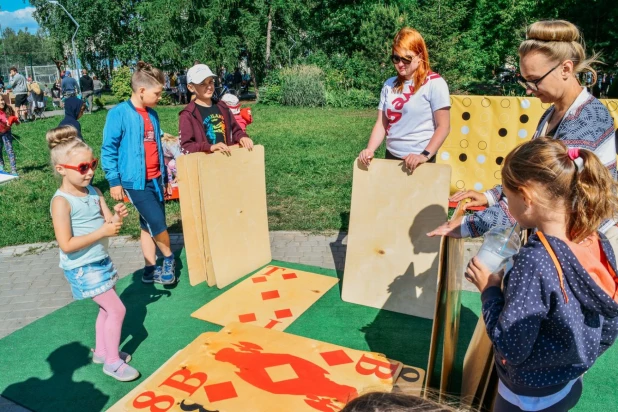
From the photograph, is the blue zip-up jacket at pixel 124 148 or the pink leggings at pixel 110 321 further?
the blue zip-up jacket at pixel 124 148

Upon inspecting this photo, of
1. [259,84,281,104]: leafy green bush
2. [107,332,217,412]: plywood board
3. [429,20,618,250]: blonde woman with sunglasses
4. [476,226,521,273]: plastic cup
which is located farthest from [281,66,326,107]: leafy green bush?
[476,226,521,273]: plastic cup

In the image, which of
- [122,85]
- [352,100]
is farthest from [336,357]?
[122,85]

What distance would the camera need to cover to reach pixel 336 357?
3125 millimetres

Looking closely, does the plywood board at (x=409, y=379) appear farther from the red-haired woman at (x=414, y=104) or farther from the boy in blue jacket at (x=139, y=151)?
the boy in blue jacket at (x=139, y=151)

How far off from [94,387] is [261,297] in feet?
5.09

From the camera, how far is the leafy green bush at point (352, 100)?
2155 cm

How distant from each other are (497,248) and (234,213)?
125 inches

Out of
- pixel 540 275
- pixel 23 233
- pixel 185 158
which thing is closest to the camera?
pixel 540 275

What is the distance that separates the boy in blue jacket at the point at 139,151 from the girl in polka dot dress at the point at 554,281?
322 centimetres

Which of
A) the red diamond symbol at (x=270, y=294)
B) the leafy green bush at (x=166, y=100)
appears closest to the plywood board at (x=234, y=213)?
the red diamond symbol at (x=270, y=294)

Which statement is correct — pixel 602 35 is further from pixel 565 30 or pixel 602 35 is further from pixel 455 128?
pixel 565 30

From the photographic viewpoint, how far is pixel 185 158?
4.21m

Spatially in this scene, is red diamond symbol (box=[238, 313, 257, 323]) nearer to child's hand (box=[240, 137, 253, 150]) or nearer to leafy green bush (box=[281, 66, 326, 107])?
child's hand (box=[240, 137, 253, 150])

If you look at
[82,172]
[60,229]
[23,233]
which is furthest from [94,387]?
[23,233]
